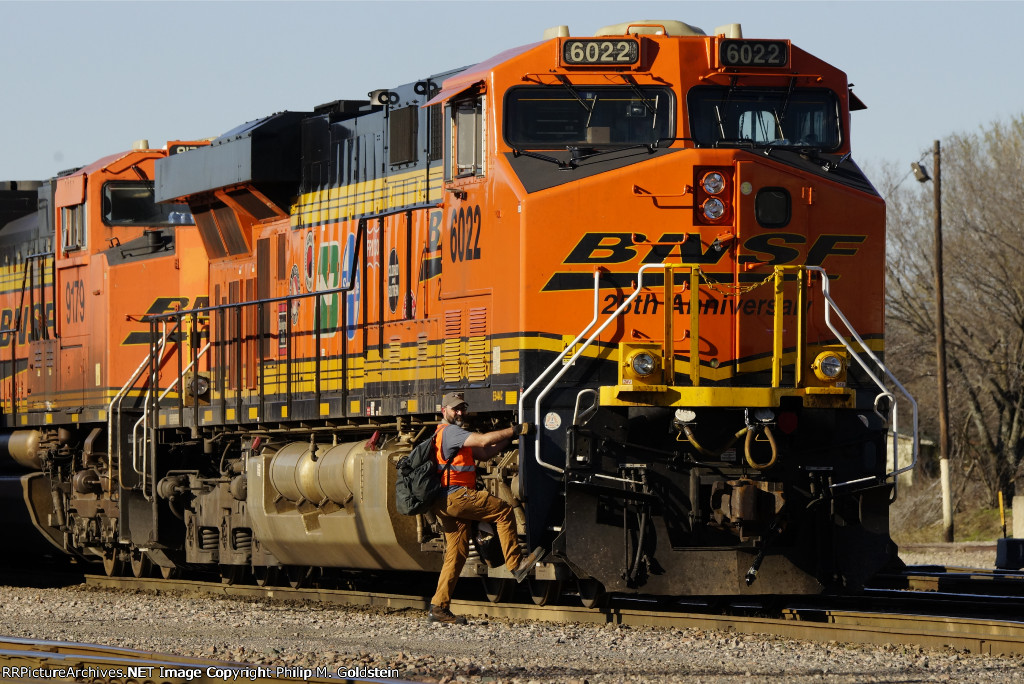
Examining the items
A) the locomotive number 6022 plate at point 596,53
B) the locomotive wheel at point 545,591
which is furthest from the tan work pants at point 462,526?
the locomotive number 6022 plate at point 596,53

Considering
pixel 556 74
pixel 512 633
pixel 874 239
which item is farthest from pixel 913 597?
pixel 556 74

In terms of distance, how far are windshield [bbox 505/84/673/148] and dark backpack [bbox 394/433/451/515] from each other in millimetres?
2315

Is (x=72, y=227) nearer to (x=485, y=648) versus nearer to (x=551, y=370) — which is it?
(x=551, y=370)

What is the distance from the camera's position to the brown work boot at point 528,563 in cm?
1084

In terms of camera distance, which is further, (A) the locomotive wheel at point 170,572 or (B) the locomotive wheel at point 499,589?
(A) the locomotive wheel at point 170,572

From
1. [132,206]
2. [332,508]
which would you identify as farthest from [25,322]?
[332,508]

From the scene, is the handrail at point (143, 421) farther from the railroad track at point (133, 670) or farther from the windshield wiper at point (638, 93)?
the railroad track at point (133, 670)

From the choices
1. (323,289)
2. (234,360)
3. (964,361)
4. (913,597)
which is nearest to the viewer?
(913,597)

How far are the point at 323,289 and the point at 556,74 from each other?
12.6ft

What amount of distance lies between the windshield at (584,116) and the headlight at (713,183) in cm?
45

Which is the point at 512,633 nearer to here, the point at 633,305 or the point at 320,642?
the point at 320,642

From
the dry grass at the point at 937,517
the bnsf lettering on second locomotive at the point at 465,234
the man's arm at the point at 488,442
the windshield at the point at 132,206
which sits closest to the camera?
the man's arm at the point at 488,442

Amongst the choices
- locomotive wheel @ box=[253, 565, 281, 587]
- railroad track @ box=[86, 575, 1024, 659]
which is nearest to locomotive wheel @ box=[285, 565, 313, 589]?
locomotive wheel @ box=[253, 565, 281, 587]

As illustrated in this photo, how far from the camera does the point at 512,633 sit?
10625 millimetres
